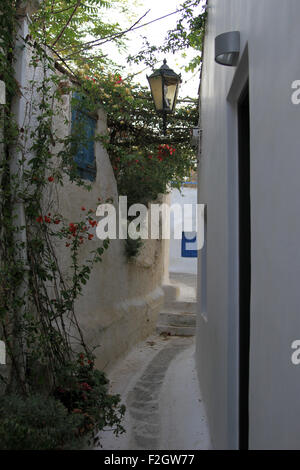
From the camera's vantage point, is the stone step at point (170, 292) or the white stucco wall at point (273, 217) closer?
the white stucco wall at point (273, 217)

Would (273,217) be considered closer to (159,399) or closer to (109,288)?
(159,399)

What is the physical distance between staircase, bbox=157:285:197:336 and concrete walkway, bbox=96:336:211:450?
31.0 inches

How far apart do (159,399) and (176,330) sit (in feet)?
11.8

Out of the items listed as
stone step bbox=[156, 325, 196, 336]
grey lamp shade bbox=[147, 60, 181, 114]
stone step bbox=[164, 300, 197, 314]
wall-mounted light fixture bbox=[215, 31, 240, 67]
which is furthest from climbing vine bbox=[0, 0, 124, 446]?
stone step bbox=[164, 300, 197, 314]

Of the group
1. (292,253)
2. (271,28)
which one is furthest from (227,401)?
(271,28)

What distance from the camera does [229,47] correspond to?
2670 mm

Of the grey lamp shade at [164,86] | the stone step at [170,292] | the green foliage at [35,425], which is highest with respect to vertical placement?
the grey lamp shade at [164,86]

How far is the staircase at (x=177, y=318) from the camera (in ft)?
30.1

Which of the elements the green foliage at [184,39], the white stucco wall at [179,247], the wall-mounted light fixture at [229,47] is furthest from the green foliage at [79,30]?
the white stucco wall at [179,247]

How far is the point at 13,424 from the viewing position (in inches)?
105

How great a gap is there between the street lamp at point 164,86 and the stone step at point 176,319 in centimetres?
483

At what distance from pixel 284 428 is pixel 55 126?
177 inches

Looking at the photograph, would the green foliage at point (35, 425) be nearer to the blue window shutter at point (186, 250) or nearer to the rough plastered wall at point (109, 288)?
the rough plastered wall at point (109, 288)

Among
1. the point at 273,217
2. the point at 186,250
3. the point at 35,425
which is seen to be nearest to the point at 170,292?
the point at 186,250
